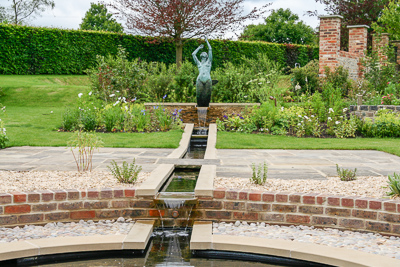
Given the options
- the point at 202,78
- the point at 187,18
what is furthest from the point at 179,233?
the point at 187,18

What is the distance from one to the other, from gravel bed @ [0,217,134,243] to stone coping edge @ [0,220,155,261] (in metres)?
0.20

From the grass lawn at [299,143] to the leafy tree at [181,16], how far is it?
8584mm

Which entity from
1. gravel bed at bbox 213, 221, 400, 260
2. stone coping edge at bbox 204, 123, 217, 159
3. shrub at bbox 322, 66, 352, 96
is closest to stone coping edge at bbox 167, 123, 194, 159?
stone coping edge at bbox 204, 123, 217, 159

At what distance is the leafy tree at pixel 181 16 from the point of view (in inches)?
647

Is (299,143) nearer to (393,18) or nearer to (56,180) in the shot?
(56,180)

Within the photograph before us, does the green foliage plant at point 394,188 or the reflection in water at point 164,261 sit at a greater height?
the green foliage plant at point 394,188

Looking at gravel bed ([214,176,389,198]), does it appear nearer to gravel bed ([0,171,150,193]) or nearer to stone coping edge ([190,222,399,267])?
stone coping edge ([190,222,399,267])

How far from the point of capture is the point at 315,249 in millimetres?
3285

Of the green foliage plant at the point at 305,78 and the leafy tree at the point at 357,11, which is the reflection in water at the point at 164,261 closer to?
the green foliage plant at the point at 305,78

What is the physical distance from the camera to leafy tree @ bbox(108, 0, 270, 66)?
16438 mm

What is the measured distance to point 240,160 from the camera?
21.2 feet

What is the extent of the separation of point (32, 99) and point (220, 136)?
8.12 m

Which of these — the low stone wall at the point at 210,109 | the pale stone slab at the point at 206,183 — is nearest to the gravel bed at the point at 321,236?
the pale stone slab at the point at 206,183

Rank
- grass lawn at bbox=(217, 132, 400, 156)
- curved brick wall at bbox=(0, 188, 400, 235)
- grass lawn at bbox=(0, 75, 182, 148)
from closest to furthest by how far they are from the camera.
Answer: curved brick wall at bbox=(0, 188, 400, 235), grass lawn at bbox=(217, 132, 400, 156), grass lawn at bbox=(0, 75, 182, 148)
